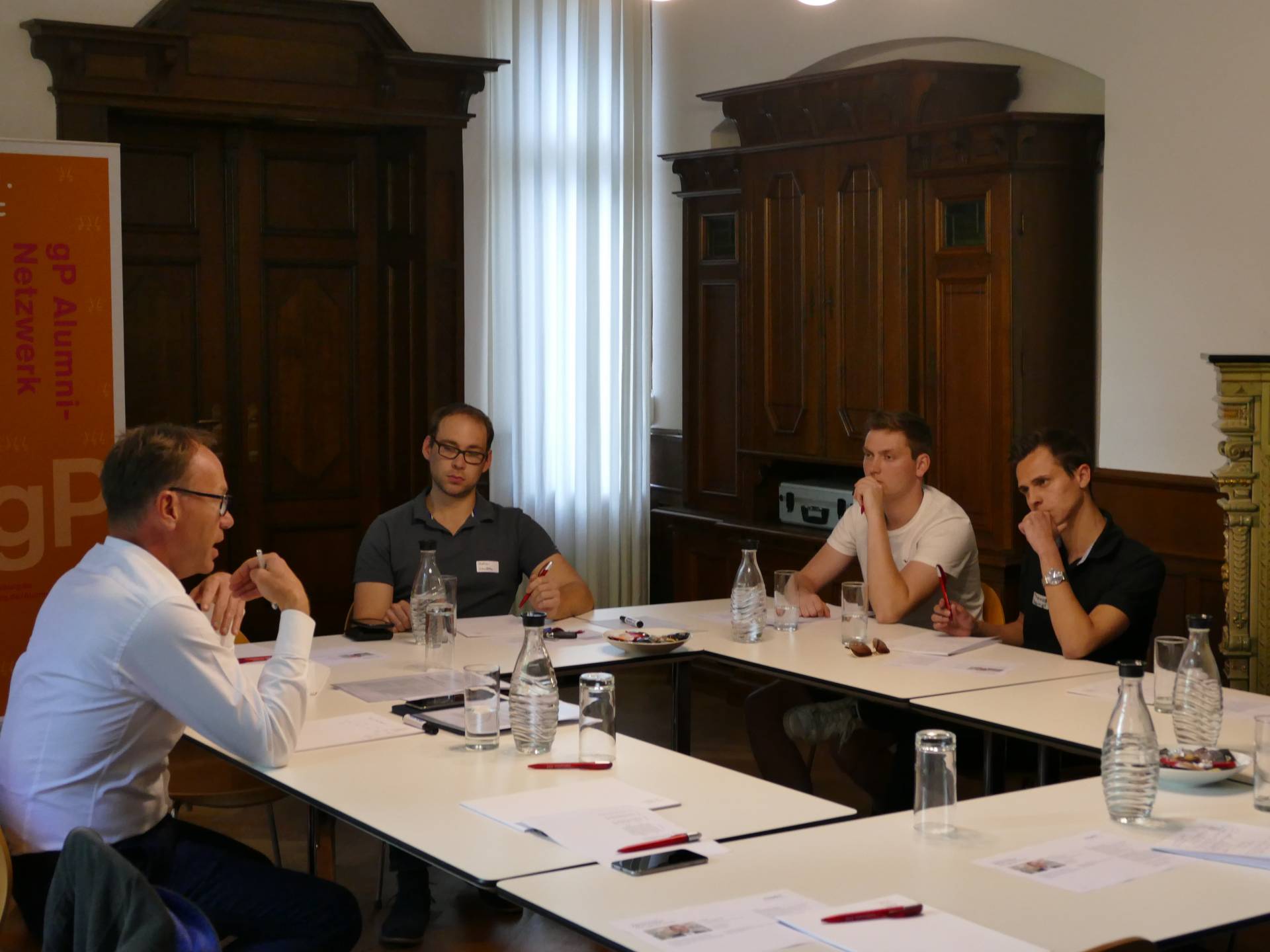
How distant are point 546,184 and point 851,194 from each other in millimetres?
1737

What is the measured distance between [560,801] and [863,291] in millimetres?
3855

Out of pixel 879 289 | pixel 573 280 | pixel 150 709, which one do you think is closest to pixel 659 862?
pixel 150 709

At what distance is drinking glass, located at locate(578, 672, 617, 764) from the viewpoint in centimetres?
276

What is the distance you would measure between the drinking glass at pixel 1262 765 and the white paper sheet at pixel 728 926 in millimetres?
896

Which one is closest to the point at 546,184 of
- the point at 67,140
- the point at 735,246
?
the point at 735,246

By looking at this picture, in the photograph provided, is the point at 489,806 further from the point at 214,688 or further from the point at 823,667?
the point at 823,667

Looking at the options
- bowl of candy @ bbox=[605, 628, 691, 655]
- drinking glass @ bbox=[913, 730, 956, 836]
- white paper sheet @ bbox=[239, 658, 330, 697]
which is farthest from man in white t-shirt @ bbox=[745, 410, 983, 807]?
drinking glass @ bbox=[913, 730, 956, 836]

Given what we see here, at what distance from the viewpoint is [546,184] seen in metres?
7.17

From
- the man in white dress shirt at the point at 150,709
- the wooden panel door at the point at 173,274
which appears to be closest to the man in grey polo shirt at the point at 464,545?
the man in white dress shirt at the point at 150,709

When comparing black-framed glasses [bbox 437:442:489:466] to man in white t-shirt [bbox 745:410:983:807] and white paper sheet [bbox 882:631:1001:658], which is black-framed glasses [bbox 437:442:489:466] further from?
white paper sheet [bbox 882:631:1001:658]

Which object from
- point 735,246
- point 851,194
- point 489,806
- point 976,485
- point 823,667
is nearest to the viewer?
point 489,806

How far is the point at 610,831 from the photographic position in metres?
2.37

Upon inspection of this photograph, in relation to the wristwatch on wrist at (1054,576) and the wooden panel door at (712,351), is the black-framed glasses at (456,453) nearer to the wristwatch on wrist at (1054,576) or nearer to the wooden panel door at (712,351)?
the wristwatch on wrist at (1054,576)

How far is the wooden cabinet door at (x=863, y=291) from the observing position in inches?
230
